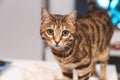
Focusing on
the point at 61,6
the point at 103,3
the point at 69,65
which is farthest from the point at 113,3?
the point at 69,65

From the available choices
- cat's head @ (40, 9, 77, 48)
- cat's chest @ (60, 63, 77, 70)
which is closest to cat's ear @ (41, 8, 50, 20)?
cat's head @ (40, 9, 77, 48)

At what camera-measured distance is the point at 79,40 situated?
66 cm

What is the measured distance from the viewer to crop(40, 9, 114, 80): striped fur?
2.05 ft

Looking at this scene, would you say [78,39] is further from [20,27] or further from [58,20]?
[20,27]

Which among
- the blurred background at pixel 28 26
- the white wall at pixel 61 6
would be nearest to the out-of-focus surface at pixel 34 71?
the blurred background at pixel 28 26

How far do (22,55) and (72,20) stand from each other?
0.36m

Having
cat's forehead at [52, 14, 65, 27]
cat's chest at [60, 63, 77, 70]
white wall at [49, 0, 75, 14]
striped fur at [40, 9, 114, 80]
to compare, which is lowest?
cat's chest at [60, 63, 77, 70]

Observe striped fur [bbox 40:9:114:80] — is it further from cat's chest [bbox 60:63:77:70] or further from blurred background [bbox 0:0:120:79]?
blurred background [bbox 0:0:120:79]

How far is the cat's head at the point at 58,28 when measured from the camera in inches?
24.4

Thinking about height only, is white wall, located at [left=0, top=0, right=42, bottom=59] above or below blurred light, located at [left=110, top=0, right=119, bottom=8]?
below

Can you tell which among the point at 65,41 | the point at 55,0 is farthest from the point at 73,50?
the point at 55,0

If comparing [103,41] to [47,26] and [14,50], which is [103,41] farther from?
[14,50]

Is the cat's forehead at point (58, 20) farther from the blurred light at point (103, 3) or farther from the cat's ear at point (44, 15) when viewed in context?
the blurred light at point (103, 3)

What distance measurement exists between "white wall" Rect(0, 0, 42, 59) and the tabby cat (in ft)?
0.66
